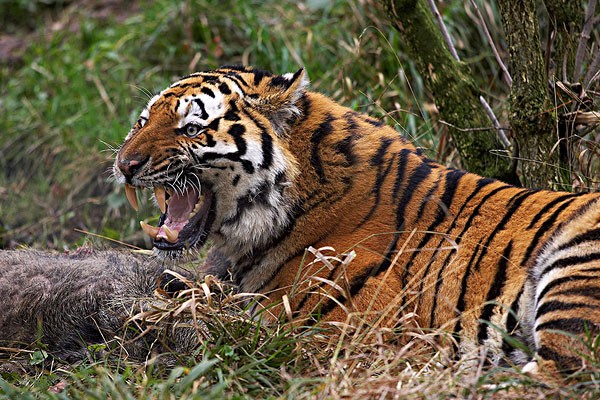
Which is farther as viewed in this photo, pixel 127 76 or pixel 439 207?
pixel 127 76

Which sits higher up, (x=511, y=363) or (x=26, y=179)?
(x=511, y=363)

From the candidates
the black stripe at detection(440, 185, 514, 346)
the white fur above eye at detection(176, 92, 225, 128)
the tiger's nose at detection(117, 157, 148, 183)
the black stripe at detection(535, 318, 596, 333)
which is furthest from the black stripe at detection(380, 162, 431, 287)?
the tiger's nose at detection(117, 157, 148, 183)

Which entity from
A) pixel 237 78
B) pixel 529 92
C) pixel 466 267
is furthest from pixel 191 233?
pixel 529 92

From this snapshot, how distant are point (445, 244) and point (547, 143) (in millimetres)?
1143

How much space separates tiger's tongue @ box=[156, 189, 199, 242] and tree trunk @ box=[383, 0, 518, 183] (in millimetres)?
1674

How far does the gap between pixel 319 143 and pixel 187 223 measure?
768 millimetres

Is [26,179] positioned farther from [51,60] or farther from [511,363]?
[511,363]

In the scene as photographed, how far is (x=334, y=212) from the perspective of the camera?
4.07m

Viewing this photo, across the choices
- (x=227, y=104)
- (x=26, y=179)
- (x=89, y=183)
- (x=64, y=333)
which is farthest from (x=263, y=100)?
(x=26, y=179)

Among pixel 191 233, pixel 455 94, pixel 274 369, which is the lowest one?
pixel 274 369

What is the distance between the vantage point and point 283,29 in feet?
25.3

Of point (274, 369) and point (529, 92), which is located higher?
point (529, 92)

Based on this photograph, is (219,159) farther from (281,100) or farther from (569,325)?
(569,325)

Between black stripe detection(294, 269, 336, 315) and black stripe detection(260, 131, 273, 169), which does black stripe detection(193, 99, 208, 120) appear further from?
black stripe detection(294, 269, 336, 315)
